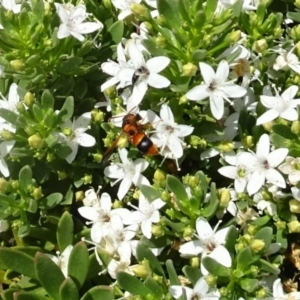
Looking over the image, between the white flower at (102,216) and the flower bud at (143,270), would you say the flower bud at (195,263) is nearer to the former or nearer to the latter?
the flower bud at (143,270)

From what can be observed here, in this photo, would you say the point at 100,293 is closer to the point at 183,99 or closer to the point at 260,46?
the point at 183,99

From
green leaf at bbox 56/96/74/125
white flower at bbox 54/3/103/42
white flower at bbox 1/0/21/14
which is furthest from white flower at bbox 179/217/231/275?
white flower at bbox 1/0/21/14

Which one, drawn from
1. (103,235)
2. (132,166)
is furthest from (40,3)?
(103,235)

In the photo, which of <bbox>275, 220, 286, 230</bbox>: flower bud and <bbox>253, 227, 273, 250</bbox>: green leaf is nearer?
<bbox>253, 227, 273, 250</bbox>: green leaf

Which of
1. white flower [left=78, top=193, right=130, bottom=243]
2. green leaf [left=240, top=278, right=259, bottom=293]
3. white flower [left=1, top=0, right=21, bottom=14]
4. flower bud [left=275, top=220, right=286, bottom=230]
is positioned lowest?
green leaf [left=240, top=278, right=259, bottom=293]

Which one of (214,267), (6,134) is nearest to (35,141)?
(6,134)

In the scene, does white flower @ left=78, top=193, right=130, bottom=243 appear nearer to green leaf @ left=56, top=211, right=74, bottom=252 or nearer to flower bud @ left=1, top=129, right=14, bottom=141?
green leaf @ left=56, top=211, right=74, bottom=252

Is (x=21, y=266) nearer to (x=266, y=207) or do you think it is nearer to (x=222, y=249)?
(x=222, y=249)

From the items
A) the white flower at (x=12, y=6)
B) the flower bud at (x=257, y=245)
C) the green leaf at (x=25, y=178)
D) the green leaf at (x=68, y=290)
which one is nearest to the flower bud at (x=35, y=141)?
the green leaf at (x=25, y=178)
